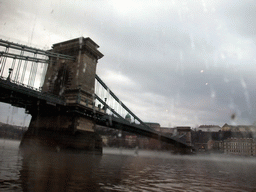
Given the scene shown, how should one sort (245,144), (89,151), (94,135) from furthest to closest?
(245,144) → (94,135) → (89,151)

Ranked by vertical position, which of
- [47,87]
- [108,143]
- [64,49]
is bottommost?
[108,143]

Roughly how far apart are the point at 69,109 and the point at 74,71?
4.64 m

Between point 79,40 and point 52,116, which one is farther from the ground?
point 79,40

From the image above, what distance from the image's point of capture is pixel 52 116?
21.5m

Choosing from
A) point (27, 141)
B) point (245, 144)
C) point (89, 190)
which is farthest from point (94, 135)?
point (245, 144)

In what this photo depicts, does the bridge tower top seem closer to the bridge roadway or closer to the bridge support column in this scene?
the bridge roadway

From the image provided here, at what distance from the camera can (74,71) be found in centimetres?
2247

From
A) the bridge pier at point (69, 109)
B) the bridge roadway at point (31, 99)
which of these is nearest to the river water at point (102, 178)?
the bridge roadway at point (31, 99)

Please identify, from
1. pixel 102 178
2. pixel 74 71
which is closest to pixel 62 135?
pixel 74 71

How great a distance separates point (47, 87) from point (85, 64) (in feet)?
17.3

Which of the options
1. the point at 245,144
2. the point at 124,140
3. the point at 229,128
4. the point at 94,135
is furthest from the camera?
the point at 229,128

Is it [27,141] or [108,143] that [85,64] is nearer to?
[27,141]

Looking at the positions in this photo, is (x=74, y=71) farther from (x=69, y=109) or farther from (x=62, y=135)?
(x=62, y=135)

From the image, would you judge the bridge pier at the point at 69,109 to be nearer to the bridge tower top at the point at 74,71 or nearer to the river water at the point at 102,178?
the bridge tower top at the point at 74,71
